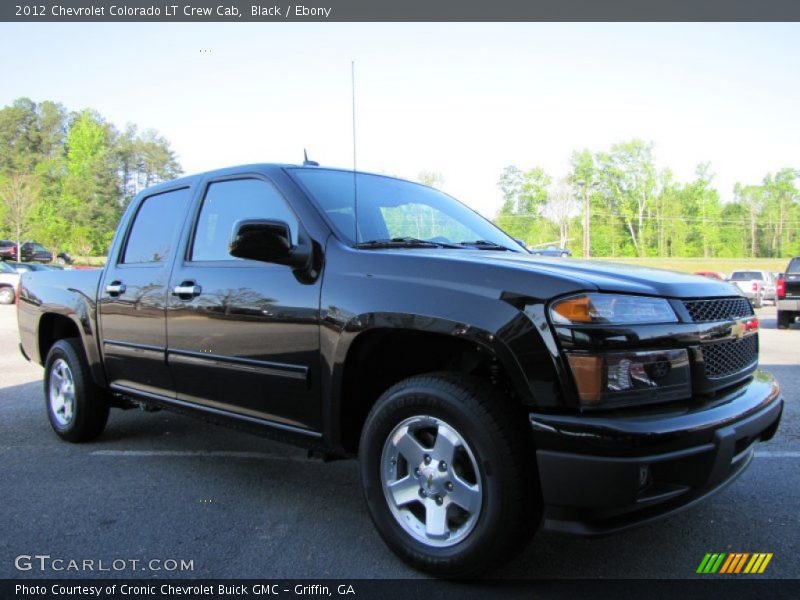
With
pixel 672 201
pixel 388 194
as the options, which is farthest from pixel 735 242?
pixel 388 194

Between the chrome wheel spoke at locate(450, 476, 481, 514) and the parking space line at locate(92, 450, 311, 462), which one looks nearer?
the chrome wheel spoke at locate(450, 476, 481, 514)

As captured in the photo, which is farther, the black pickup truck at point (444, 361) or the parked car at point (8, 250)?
the parked car at point (8, 250)

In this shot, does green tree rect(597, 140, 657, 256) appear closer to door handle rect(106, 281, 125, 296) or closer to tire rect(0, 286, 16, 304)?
tire rect(0, 286, 16, 304)

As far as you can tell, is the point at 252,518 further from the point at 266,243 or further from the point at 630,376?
the point at 630,376

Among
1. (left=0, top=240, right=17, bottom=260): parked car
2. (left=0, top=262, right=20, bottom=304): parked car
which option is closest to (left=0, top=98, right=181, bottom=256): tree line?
(left=0, top=240, right=17, bottom=260): parked car

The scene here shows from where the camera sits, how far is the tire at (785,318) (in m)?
14.8

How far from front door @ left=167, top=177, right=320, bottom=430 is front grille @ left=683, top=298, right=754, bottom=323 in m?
1.61

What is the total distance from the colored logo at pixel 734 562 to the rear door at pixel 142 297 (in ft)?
9.79

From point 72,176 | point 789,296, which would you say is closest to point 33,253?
point 72,176

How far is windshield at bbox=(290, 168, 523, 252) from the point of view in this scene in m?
3.21

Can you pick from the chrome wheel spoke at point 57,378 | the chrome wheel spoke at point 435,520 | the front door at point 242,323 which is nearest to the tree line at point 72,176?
the chrome wheel spoke at point 57,378

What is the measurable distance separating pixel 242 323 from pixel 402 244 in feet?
3.03

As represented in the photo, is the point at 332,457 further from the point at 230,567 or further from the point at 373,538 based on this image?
the point at 230,567

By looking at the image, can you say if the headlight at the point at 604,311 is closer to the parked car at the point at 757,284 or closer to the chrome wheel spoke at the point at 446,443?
the chrome wheel spoke at the point at 446,443
